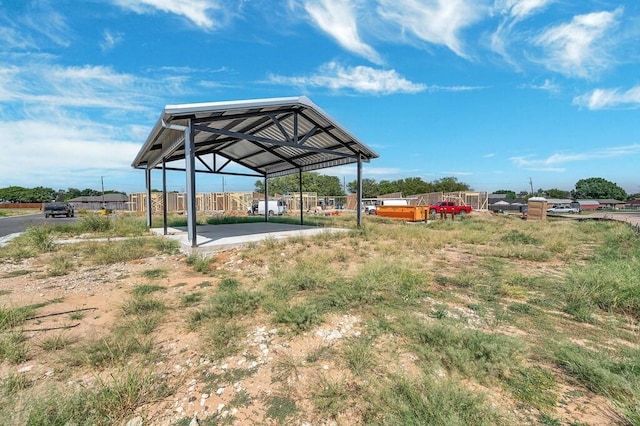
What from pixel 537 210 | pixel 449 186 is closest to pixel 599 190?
pixel 449 186

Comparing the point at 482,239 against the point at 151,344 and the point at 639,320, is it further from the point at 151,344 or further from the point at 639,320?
the point at 151,344

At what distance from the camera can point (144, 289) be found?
4906 millimetres

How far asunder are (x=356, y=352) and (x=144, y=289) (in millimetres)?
4007

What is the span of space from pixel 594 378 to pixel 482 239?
898 cm

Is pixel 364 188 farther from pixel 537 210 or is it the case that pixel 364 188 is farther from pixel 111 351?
pixel 111 351

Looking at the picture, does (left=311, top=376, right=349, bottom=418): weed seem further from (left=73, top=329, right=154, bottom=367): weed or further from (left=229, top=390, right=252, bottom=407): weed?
(left=73, top=329, right=154, bottom=367): weed

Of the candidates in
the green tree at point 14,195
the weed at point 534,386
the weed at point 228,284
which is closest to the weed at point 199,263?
the weed at point 228,284

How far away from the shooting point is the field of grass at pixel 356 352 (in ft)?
6.93

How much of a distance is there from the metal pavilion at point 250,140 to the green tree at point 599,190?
403 ft

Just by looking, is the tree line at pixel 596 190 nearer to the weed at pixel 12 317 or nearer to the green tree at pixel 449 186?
the green tree at pixel 449 186

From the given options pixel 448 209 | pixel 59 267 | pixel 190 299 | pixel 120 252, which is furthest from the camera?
pixel 448 209

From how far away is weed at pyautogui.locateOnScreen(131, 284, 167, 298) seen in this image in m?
4.75

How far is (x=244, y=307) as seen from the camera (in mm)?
3947

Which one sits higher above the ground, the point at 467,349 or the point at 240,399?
the point at 467,349
